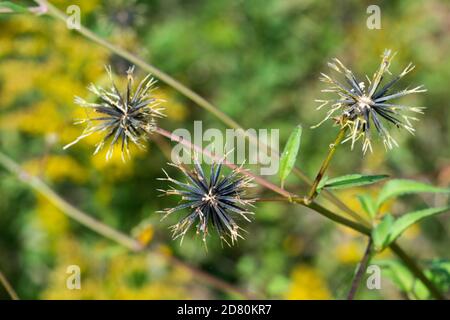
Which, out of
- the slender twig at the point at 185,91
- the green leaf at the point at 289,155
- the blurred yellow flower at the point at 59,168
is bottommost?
the green leaf at the point at 289,155

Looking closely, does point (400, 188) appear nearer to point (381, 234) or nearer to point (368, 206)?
point (368, 206)

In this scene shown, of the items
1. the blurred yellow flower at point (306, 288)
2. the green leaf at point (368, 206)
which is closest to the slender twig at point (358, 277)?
the green leaf at point (368, 206)

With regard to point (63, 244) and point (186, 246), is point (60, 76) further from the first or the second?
point (186, 246)

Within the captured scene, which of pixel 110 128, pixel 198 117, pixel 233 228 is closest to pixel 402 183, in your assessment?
pixel 233 228

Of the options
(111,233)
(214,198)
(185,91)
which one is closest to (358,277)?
(214,198)

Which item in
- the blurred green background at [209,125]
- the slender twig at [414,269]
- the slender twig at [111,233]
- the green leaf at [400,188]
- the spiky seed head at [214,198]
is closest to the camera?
the spiky seed head at [214,198]

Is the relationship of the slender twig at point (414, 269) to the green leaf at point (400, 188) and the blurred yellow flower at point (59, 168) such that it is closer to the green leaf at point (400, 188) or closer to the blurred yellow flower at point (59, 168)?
the green leaf at point (400, 188)

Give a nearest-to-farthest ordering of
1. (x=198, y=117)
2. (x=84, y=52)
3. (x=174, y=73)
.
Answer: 1. (x=84, y=52)
2. (x=174, y=73)
3. (x=198, y=117)

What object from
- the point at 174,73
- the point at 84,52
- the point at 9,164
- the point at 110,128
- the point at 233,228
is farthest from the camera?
the point at 174,73
